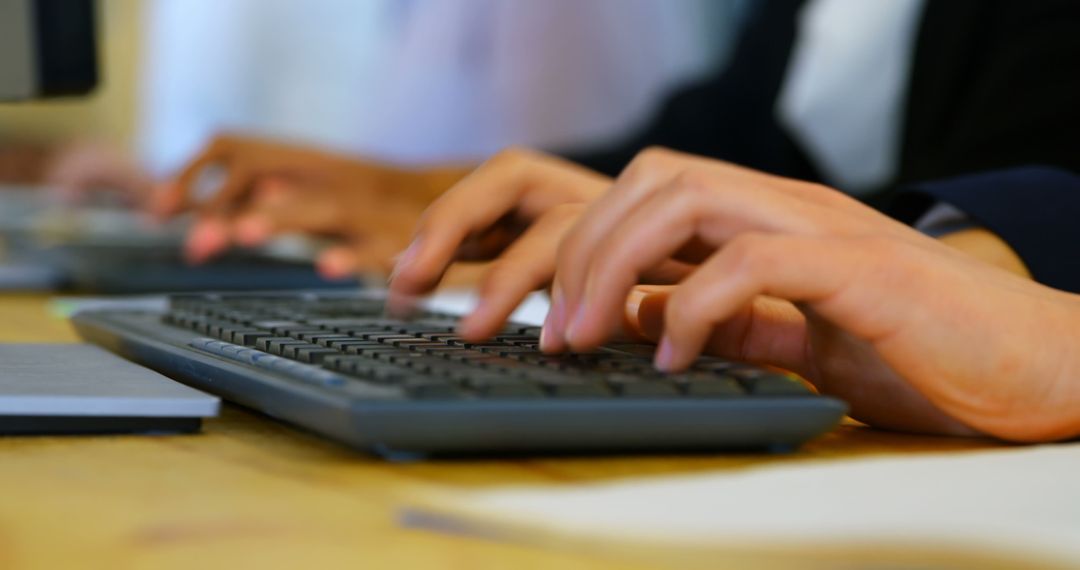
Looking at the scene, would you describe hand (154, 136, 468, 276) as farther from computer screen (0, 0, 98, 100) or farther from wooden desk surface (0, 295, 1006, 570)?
Result: wooden desk surface (0, 295, 1006, 570)

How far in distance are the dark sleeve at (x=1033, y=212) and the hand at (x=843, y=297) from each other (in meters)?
0.10

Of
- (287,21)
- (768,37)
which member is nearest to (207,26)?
(287,21)

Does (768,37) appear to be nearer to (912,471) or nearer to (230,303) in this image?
(230,303)

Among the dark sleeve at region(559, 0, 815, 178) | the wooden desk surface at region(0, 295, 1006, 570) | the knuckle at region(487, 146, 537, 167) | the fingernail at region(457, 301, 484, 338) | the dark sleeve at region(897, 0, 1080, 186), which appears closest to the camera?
the wooden desk surface at region(0, 295, 1006, 570)

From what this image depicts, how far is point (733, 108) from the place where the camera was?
1.77 m

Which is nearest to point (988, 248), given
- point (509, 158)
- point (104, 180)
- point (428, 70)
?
point (509, 158)

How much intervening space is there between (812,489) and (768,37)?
4.85 feet

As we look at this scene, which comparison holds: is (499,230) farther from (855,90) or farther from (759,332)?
(855,90)

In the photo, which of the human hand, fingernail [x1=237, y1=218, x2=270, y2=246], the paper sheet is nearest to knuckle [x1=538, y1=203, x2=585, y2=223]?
the paper sheet

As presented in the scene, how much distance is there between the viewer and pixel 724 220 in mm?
476

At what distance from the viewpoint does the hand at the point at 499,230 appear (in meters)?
0.53

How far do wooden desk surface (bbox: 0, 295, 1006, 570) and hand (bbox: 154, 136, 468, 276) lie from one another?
0.74m

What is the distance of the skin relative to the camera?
0.44m

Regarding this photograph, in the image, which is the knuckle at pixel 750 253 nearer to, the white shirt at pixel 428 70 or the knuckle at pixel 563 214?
the knuckle at pixel 563 214
